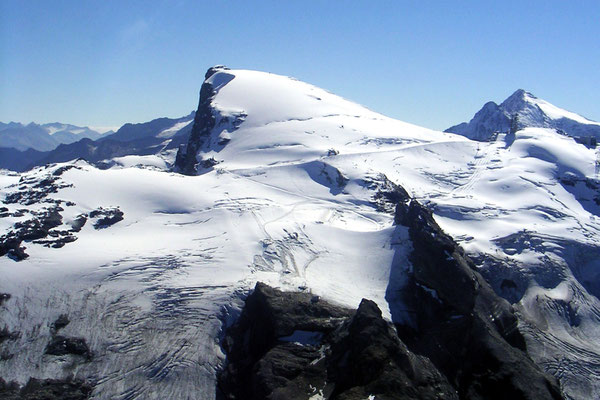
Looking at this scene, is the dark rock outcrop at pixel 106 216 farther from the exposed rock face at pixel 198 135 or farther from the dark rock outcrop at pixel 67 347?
the exposed rock face at pixel 198 135

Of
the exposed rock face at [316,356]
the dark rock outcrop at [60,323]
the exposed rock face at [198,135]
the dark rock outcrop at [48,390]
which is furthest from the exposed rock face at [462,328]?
the exposed rock face at [198,135]

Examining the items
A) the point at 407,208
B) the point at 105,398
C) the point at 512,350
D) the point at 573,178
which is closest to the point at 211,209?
the point at 407,208

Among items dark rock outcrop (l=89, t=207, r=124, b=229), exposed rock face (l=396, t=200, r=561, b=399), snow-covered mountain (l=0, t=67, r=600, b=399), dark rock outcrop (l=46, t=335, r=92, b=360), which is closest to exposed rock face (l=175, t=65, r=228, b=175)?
snow-covered mountain (l=0, t=67, r=600, b=399)

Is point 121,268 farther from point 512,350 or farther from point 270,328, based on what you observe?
point 512,350

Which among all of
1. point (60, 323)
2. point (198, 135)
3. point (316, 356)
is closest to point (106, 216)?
point (60, 323)

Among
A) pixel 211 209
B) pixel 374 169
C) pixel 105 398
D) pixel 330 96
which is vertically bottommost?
pixel 105 398

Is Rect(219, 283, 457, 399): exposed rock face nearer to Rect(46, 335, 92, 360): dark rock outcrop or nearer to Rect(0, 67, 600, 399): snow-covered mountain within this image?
Rect(0, 67, 600, 399): snow-covered mountain
